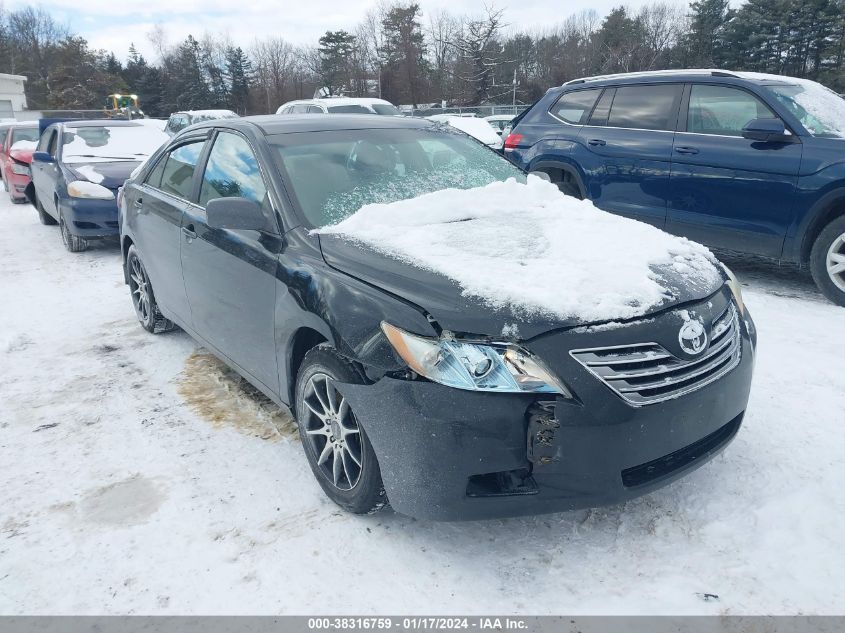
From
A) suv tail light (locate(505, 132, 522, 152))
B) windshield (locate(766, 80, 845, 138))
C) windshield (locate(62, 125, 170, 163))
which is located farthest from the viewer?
windshield (locate(62, 125, 170, 163))

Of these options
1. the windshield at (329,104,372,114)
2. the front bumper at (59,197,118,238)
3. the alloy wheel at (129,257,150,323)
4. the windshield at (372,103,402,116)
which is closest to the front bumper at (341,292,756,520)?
the alloy wheel at (129,257,150,323)

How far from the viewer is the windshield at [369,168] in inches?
124

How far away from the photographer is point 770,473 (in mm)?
2857

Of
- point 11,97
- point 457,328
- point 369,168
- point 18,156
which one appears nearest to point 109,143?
point 18,156

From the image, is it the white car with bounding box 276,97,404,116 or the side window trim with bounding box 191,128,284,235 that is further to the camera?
the white car with bounding box 276,97,404,116

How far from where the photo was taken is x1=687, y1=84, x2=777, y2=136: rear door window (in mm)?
5582

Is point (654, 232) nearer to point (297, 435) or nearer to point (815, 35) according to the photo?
point (297, 435)

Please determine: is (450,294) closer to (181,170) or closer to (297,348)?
(297,348)

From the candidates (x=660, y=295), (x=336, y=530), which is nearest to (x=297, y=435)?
(x=336, y=530)

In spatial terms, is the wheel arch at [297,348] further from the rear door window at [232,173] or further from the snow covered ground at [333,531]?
the rear door window at [232,173]

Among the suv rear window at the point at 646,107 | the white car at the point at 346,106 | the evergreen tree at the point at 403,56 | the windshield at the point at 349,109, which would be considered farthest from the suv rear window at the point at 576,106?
the evergreen tree at the point at 403,56

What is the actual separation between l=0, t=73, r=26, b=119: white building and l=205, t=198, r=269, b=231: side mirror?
60.4 metres

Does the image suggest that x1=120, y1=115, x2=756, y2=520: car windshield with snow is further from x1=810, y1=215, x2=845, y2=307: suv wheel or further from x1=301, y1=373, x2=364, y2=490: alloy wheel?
x1=810, y1=215, x2=845, y2=307: suv wheel

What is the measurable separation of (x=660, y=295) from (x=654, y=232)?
3.01ft
